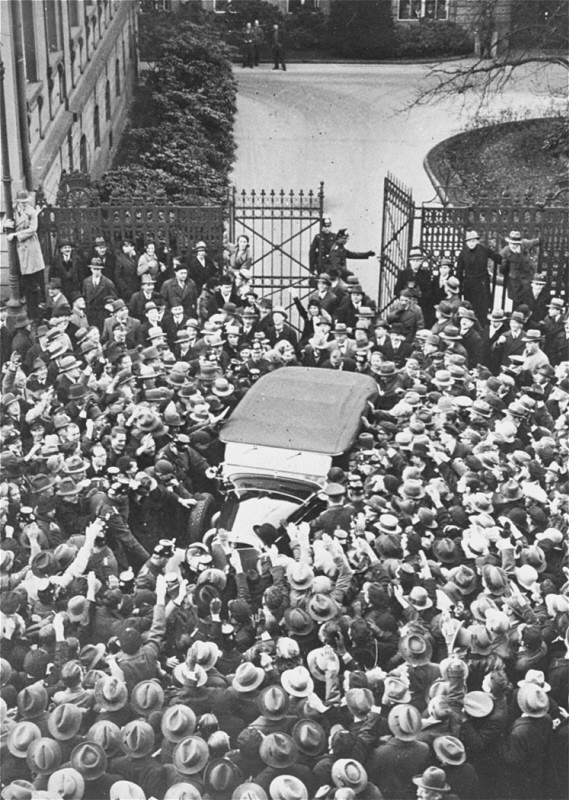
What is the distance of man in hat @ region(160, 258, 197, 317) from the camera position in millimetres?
13974

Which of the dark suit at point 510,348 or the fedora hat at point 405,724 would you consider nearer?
the fedora hat at point 405,724

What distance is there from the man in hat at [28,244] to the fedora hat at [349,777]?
32.9ft

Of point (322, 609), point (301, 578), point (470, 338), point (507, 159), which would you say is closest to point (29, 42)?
point (470, 338)

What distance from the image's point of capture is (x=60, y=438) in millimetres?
9445

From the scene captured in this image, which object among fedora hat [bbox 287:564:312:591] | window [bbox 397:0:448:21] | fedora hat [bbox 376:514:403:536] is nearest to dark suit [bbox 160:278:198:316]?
fedora hat [bbox 376:514:403:536]

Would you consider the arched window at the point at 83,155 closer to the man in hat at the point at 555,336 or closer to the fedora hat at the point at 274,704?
the man in hat at the point at 555,336

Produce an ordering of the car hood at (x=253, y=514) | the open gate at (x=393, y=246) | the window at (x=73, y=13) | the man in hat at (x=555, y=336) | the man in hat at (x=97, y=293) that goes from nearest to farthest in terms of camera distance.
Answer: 1. the car hood at (x=253, y=514)
2. the man in hat at (x=555, y=336)
3. the man in hat at (x=97, y=293)
4. the open gate at (x=393, y=246)
5. the window at (x=73, y=13)

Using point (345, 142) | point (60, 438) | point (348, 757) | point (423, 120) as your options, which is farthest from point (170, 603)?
point (423, 120)

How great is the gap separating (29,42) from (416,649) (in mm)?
14916

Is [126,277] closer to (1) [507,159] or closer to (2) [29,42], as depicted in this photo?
(2) [29,42]

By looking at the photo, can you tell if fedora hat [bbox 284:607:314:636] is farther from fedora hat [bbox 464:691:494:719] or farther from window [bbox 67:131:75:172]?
window [bbox 67:131:75:172]

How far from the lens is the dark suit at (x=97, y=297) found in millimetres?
14094

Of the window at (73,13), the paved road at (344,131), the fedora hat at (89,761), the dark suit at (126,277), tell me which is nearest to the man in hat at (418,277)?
the dark suit at (126,277)

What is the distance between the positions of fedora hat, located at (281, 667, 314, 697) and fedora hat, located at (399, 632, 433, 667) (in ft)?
2.04
